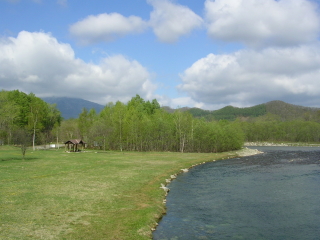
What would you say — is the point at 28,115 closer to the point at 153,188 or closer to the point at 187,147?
the point at 187,147

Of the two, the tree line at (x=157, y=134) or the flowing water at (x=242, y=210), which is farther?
the tree line at (x=157, y=134)

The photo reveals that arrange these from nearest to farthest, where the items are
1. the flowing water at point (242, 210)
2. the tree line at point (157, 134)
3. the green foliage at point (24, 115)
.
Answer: the flowing water at point (242, 210) → the green foliage at point (24, 115) → the tree line at point (157, 134)

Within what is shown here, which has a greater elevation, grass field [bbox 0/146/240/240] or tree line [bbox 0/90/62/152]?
tree line [bbox 0/90/62/152]

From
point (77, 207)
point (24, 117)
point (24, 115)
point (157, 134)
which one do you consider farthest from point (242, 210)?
point (24, 115)

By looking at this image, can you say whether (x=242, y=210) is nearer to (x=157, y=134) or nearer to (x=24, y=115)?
(x=157, y=134)

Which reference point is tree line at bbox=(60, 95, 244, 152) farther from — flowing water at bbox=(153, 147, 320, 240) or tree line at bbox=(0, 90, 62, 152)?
flowing water at bbox=(153, 147, 320, 240)

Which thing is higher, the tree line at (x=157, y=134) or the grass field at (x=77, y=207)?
the tree line at (x=157, y=134)

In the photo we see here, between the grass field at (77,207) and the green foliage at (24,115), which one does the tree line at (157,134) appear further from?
the grass field at (77,207)

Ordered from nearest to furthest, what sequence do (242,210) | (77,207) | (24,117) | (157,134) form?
(77,207), (242,210), (157,134), (24,117)

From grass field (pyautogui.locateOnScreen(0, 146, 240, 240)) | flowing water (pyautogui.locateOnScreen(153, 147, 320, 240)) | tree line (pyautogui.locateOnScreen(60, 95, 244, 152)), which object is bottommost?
flowing water (pyautogui.locateOnScreen(153, 147, 320, 240))

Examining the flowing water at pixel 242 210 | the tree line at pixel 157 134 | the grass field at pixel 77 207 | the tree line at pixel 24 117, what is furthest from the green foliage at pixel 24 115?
the flowing water at pixel 242 210

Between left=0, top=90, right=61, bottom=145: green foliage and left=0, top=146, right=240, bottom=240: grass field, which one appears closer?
left=0, top=146, right=240, bottom=240: grass field

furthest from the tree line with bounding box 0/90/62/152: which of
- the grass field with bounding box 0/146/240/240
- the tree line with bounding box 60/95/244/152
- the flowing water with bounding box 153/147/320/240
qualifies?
the flowing water with bounding box 153/147/320/240

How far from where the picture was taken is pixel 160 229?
17.3 metres
